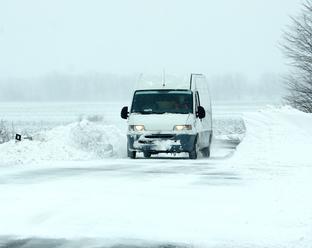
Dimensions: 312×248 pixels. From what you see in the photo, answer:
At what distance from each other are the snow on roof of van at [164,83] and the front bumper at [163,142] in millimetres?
1999

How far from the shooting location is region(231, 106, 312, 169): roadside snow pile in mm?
17386

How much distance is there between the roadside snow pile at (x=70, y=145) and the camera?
1978 cm

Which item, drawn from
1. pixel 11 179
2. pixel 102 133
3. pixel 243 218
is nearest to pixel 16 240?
pixel 243 218

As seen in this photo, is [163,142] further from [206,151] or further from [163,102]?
[206,151]

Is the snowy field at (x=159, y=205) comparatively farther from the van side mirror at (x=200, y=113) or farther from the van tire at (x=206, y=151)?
the van tire at (x=206, y=151)

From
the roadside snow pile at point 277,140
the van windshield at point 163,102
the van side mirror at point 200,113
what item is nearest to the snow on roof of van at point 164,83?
the van windshield at point 163,102

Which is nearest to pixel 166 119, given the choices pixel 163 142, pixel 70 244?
pixel 163 142

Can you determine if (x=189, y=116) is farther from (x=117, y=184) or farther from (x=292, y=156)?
(x=117, y=184)

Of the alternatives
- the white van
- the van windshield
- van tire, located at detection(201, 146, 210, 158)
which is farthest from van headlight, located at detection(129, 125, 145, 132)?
van tire, located at detection(201, 146, 210, 158)

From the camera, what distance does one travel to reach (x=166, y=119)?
773 inches

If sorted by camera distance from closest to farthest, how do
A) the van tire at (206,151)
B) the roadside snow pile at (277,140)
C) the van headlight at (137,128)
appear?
1. the roadside snow pile at (277,140)
2. the van headlight at (137,128)
3. the van tire at (206,151)

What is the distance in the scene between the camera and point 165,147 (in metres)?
19.5

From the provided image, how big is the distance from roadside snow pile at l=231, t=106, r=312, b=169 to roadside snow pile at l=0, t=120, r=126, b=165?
186 inches

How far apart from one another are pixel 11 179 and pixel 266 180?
14.7ft
